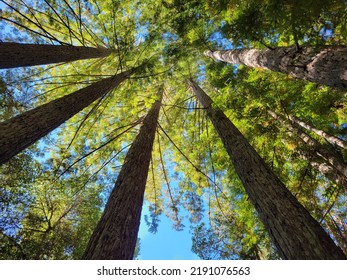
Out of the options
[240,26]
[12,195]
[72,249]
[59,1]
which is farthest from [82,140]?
[240,26]

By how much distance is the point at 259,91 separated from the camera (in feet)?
15.6

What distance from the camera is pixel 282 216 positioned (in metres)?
2.38

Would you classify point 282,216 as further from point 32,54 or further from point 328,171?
point 32,54

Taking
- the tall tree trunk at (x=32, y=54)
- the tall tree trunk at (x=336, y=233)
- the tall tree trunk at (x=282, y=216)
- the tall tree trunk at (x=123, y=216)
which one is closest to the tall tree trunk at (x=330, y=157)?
the tall tree trunk at (x=282, y=216)

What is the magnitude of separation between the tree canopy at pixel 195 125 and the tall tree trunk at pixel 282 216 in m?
1.43

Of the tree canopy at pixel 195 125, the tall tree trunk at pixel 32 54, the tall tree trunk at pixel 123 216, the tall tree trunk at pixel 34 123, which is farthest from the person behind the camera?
the tall tree trunk at pixel 32 54

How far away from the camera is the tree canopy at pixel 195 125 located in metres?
4.53

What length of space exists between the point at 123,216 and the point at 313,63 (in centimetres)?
308

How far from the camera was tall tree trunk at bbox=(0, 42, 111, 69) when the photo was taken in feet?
17.7

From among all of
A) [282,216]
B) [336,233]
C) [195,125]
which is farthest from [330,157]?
[336,233]

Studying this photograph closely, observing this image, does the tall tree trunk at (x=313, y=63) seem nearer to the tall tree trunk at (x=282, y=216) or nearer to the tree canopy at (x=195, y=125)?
the tree canopy at (x=195, y=125)
